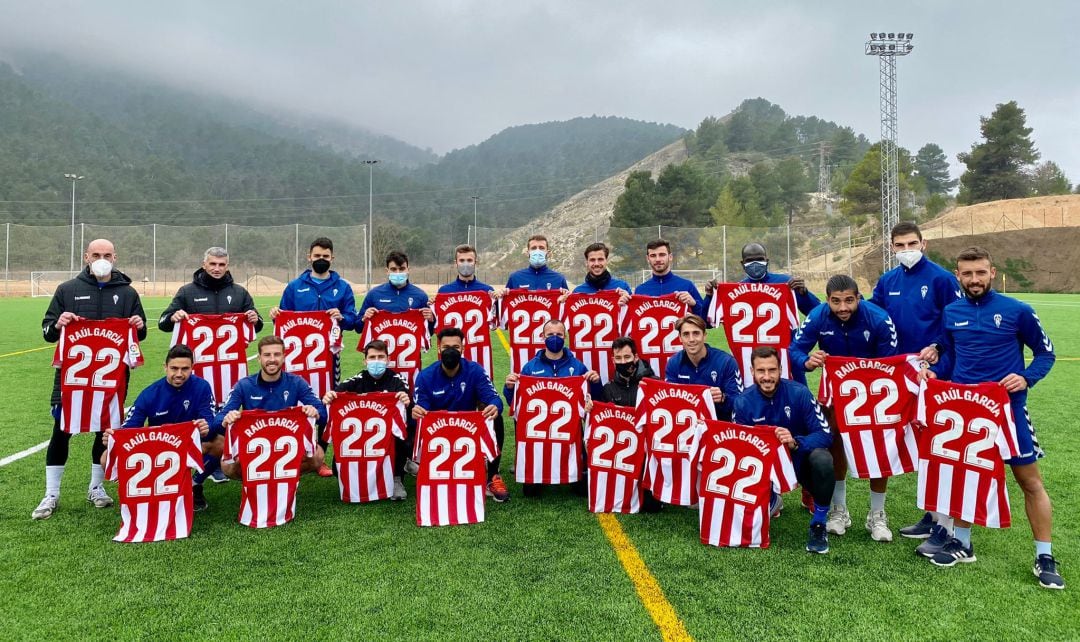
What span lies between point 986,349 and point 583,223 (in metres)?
109

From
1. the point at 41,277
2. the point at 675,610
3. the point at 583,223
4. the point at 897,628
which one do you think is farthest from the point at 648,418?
the point at 583,223

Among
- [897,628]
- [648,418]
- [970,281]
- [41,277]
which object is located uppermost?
[41,277]

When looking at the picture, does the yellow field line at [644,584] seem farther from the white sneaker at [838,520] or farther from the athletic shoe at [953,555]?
the athletic shoe at [953,555]

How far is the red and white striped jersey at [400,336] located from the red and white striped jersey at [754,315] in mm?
2937

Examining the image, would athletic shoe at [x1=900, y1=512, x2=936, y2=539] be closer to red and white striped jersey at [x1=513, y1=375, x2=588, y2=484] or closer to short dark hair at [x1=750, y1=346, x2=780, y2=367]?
short dark hair at [x1=750, y1=346, x2=780, y2=367]

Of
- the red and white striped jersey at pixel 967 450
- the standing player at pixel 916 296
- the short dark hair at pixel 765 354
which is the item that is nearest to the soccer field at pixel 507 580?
the red and white striped jersey at pixel 967 450

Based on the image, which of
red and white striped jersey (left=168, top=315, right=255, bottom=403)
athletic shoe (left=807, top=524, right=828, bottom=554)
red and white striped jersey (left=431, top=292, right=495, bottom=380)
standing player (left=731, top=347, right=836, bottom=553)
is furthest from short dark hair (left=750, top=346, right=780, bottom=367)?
red and white striped jersey (left=168, top=315, right=255, bottom=403)

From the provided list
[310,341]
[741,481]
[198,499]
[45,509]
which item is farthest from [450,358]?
[45,509]

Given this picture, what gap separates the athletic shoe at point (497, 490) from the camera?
526 centimetres

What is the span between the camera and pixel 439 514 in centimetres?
475

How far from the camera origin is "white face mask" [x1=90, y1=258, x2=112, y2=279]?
5152 millimetres

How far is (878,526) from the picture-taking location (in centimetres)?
445

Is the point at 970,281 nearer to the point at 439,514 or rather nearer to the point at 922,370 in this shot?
the point at 922,370

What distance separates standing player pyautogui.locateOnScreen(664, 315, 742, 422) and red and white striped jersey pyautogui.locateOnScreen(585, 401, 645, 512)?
55 cm
